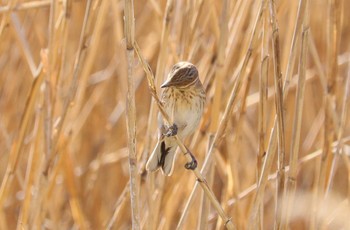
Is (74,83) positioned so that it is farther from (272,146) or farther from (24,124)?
(272,146)

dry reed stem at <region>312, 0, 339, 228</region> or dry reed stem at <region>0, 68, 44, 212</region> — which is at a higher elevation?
dry reed stem at <region>0, 68, 44, 212</region>

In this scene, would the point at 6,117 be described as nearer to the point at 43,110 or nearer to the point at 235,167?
the point at 43,110

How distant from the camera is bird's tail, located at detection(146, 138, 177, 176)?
1729 millimetres

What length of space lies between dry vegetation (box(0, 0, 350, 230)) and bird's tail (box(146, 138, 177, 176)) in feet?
0.15

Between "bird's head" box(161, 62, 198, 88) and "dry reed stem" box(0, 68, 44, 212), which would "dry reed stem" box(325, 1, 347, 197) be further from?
"dry reed stem" box(0, 68, 44, 212)

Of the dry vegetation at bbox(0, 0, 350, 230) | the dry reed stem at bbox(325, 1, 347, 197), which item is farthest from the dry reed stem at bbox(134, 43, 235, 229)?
the dry reed stem at bbox(325, 1, 347, 197)

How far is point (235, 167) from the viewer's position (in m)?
1.93

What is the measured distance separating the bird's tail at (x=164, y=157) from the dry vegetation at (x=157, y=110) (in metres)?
0.05

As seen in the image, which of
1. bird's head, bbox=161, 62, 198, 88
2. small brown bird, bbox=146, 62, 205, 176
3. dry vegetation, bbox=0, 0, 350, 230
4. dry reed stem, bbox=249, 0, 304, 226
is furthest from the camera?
small brown bird, bbox=146, 62, 205, 176

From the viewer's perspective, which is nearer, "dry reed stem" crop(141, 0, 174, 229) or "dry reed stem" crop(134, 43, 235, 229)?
"dry reed stem" crop(134, 43, 235, 229)

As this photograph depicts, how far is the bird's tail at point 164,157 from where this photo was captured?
1.73 meters

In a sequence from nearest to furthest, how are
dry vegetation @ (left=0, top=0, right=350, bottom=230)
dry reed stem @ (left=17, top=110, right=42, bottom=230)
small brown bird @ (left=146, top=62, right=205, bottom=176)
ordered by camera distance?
1. dry vegetation @ (left=0, top=0, right=350, bottom=230)
2. small brown bird @ (left=146, top=62, right=205, bottom=176)
3. dry reed stem @ (left=17, top=110, right=42, bottom=230)

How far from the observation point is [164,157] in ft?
5.90

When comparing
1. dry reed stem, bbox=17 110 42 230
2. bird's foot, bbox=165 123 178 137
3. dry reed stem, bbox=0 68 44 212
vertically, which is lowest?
bird's foot, bbox=165 123 178 137
